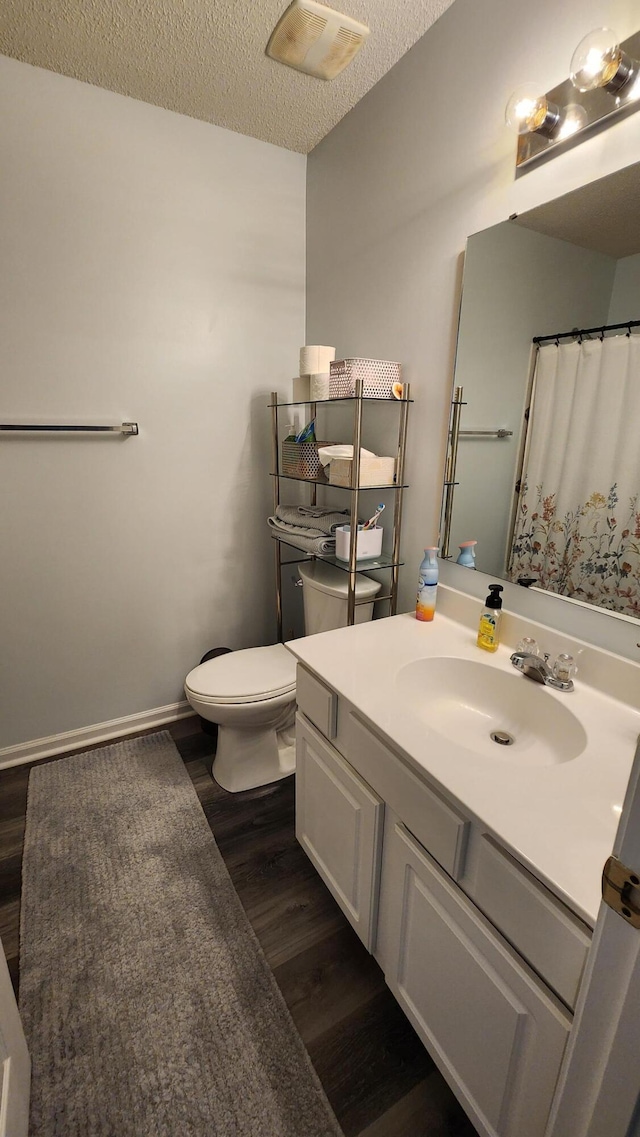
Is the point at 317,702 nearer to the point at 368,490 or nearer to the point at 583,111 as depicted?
the point at 368,490

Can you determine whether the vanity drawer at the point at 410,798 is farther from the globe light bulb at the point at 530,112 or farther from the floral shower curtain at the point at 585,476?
the globe light bulb at the point at 530,112

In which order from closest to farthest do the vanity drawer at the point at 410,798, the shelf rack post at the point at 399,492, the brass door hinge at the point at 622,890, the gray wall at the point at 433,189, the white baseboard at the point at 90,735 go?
the brass door hinge at the point at 622,890
the vanity drawer at the point at 410,798
the gray wall at the point at 433,189
the shelf rack post at the point at 399,492
the white baseboard at the point at 90,735

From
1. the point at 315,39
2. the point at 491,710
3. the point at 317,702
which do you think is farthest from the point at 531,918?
the point at 315,39

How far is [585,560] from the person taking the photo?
110 centimetres

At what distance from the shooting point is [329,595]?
174cm

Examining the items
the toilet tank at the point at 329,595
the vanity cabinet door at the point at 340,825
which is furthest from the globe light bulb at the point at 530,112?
the vanity cabinet door at the point at 340,825

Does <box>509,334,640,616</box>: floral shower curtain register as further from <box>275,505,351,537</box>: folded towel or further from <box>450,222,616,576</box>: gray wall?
<box>275,505,351,537</box>: folded towel

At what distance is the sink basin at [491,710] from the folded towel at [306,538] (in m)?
0.66

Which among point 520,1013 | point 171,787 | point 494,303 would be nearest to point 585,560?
point 494,303

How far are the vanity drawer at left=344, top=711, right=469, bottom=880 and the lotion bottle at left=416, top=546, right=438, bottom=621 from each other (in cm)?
48

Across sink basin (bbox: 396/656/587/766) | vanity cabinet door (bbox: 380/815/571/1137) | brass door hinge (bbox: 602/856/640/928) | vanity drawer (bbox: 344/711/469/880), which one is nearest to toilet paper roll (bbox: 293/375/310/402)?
sink basin (bbox: 396/656/587/766)

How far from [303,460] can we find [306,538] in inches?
12.5

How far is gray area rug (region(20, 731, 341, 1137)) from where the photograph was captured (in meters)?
0.97

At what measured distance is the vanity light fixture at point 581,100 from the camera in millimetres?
891
